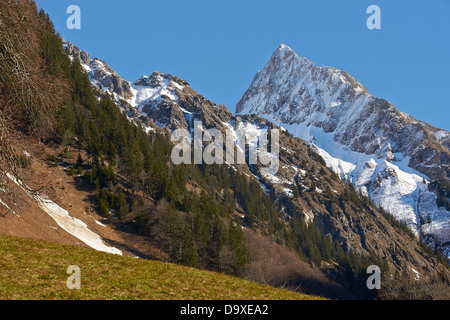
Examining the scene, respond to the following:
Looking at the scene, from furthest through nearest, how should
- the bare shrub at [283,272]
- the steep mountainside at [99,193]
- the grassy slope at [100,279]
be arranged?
the bare shrub at [283,272] → the steep mountainside at [99,193] → the grassy slope at [100,279]

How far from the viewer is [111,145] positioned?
73188 millimetres

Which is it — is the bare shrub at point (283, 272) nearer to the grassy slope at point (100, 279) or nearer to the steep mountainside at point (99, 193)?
the steep mountainside at point (99, 193)

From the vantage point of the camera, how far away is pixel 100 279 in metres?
13.2

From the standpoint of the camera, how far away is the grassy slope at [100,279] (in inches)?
450

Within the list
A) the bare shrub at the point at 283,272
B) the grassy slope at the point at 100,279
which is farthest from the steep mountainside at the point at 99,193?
the bare shrub at the point at 283,272

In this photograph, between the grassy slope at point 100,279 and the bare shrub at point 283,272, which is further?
the bare shrub at point 283,272

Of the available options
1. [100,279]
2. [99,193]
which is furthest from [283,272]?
[100,279]

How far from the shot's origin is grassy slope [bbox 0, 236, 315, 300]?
1143cm

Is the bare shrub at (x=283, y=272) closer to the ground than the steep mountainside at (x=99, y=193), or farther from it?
closer to the ground

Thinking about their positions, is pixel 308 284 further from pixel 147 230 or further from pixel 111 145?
pixel 111 145

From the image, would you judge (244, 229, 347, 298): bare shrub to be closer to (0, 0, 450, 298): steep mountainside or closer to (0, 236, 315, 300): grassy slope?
(0, 0, 450, 298): steep mountainside

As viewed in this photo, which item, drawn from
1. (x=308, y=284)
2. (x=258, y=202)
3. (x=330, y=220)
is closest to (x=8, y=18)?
(x=308, y=284)

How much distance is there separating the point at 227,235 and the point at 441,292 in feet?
171

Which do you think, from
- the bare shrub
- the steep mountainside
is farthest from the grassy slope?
the bare shrub
